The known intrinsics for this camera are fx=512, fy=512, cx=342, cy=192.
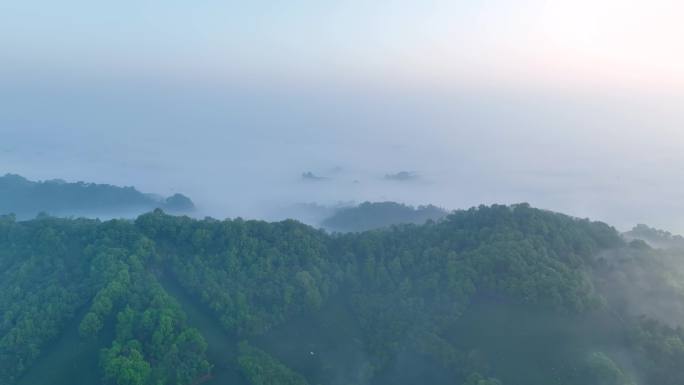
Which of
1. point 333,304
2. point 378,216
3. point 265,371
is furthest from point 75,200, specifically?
point 265,371

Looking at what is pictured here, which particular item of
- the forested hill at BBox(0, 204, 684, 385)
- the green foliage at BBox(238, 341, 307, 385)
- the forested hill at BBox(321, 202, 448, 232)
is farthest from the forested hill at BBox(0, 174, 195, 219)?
the green foliage at BBox(238, 341, 307, 385)

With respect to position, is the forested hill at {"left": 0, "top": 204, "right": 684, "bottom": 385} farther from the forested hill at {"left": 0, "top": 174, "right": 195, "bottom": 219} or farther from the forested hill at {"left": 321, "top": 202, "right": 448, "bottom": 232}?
the forested hill at {"left": 0, "top": 174, "right": 195, "bottom": 219}

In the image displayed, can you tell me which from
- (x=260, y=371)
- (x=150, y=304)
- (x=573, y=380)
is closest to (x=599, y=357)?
(x=573, y=380)

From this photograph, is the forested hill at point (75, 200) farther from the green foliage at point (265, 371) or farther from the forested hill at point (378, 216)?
the green foliage at point (265, 371)

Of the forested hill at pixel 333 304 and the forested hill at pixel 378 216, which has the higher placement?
the forested hill at pixel 378 216

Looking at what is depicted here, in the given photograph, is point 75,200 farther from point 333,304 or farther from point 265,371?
point 265,371

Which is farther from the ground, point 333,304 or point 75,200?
point 75,200

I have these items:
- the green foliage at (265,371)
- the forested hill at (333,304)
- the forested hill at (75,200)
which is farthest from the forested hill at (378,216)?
the green foliage at (265,371)
